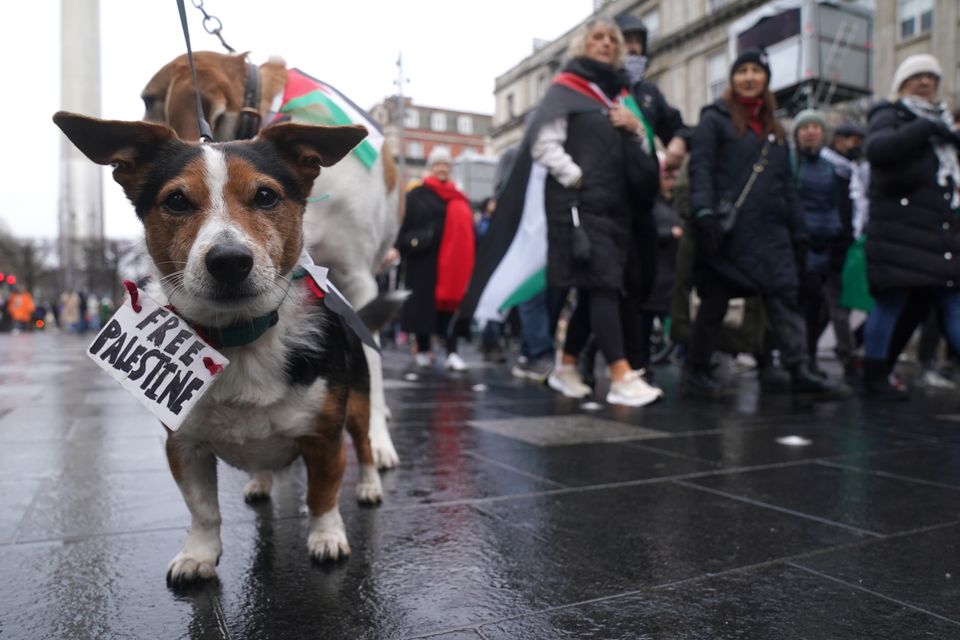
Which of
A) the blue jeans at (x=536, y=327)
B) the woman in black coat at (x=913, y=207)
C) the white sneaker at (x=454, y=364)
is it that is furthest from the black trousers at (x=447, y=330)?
the woman in black coat at (x=913, y=207)

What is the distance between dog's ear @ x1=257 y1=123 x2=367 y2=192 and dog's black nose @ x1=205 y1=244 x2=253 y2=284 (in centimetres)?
40

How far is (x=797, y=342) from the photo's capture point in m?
5.43

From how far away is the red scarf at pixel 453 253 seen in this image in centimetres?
845

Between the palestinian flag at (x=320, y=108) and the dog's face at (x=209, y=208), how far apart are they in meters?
1.39

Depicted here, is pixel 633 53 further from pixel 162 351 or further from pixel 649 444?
pixel 162 351

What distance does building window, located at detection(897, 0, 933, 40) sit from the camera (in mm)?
21587

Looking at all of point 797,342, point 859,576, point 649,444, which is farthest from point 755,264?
point 859,576

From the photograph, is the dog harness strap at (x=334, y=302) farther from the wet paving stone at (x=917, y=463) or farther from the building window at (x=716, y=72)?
the building window at (x=716, y=72)

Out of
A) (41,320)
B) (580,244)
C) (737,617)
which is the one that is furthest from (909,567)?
(41,320)

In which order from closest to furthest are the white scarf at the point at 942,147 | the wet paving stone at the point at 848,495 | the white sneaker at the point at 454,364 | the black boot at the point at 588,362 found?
the wet paving stone at the point at 848,495, the white scarf at the point at 942,147, the black boot at the point at 588,362, the white sneaker at the point at 454,364

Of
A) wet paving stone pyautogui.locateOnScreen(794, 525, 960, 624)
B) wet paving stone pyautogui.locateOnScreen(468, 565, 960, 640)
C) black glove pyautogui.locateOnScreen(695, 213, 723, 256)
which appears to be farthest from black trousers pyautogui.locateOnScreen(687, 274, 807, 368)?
wet paving stone pyautogui.locateOnScreen(468, 565, 960, 640)

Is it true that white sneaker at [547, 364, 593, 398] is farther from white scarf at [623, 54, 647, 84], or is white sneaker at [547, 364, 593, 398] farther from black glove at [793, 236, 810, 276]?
white scarf at [623, 54, 647, 84]

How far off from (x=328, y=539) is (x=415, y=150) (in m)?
80.2

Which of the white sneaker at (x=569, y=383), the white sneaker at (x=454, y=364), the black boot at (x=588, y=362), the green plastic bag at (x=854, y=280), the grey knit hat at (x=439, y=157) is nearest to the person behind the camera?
the white sneaker at (x=569, y=383)
